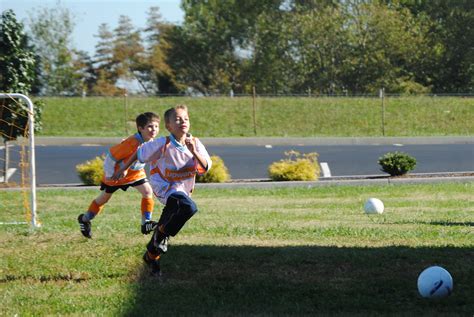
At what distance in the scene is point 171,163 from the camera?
812 cm

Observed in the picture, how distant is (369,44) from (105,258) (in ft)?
148

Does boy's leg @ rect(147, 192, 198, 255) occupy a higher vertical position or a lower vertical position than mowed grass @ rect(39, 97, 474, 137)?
lower

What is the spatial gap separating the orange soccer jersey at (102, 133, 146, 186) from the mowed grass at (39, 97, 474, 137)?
21.3 m

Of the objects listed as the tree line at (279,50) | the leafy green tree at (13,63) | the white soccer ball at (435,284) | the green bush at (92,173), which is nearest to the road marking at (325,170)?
the green bush at (92,173)

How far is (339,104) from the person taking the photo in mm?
37438

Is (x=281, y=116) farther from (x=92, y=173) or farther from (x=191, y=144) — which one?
(x=191, y=144)

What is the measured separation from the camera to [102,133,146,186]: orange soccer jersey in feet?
33.7

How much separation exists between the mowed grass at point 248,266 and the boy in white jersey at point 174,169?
0.42m

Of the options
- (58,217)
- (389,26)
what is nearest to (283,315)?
(58,217)

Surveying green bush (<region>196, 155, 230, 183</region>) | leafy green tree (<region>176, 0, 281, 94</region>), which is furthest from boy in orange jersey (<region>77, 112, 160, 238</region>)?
leafy green tree (<region>176, 0, 281, 94</region>)

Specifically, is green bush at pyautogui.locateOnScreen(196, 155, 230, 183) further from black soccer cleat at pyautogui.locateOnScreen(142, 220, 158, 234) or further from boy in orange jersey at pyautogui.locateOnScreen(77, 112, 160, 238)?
black soccer cleat at pyautogui.locateOnScreen(142, 220, 158, 234)

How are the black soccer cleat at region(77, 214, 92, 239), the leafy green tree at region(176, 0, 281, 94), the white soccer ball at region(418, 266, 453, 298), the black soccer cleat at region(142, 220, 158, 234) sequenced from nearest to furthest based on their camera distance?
the white soccer ball at region(418, 266, 453, 298) → the black soccer cleat at region(142, 220, 158, 234) → the black soccer cleat at region(77, 214, 92, 239) → the leafy green tree at region(176, 0, 281, 94)

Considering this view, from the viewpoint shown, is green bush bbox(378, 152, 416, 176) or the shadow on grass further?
green bush bbox(378, 152, 416, 176)

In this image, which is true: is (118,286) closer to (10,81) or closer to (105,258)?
(105,258)
